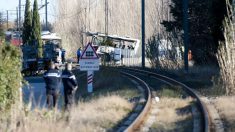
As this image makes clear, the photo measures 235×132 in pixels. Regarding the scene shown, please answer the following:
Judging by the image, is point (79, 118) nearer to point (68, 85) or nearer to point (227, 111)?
point (68, 85)

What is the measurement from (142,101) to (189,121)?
5.53 m

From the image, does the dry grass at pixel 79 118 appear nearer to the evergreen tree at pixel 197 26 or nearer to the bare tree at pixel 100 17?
the evergreen tree at pixel 197 26

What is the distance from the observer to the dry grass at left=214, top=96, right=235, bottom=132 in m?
14.5

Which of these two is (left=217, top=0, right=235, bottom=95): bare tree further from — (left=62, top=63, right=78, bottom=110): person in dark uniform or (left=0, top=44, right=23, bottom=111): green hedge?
(left=0, top=44, right=23, bottom=111): green hedge

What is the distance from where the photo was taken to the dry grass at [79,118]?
41.5 feet

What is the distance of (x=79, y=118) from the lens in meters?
16.4

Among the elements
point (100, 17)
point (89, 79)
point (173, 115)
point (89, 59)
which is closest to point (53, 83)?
point (173, 115)

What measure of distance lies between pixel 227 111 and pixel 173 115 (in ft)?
5.33

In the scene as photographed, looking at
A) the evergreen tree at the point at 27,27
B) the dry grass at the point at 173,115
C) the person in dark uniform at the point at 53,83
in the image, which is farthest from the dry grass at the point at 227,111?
the evergreen tree at the point at 27,27

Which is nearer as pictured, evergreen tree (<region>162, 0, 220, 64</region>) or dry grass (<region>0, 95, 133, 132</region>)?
dry grass (<region>0, 95, 133, 132</region>)

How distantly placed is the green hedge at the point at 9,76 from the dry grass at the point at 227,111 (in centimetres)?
508

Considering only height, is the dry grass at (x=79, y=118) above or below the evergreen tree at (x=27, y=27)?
below

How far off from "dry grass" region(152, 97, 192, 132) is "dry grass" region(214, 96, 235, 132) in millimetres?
936

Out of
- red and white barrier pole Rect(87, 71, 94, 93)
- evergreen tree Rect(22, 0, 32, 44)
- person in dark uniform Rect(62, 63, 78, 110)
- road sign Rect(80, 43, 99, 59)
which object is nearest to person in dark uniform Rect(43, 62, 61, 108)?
Answer: person in dark uniform Rect(62, 63, 78, 110)
